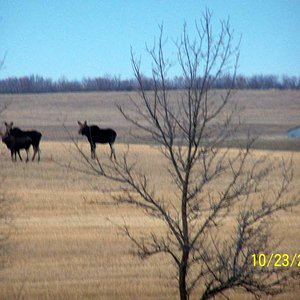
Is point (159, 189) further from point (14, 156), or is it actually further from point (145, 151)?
point (145, 151)

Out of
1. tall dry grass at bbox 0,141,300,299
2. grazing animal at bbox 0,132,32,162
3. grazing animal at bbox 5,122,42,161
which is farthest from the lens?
grazing animal at bbox 0,132,32,162

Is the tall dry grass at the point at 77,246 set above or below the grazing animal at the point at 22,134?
below

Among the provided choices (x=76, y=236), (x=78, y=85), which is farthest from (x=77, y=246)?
(x=78, y=85)

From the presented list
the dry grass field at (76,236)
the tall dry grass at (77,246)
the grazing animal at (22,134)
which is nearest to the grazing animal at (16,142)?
the grazing animal at (22,134)

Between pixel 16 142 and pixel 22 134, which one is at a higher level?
pixel 22 134

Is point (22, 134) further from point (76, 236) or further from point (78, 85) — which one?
point (78, 85)

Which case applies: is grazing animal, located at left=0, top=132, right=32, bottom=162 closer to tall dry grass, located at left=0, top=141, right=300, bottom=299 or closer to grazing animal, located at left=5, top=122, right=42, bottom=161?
grazing animal, located at left=5, top=122, right=42, bottom=161

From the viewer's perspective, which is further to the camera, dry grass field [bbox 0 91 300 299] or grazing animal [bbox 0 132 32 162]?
grazing animal [bbox 0 132 32 162]

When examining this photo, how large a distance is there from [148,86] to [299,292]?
7.66m

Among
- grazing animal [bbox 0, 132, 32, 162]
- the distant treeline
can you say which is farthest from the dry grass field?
the distant treeline

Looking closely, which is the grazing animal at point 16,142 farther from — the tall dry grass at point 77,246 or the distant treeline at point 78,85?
the distant treeline at point 78,85

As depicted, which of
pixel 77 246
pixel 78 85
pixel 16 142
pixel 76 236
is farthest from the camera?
pixel 78 85

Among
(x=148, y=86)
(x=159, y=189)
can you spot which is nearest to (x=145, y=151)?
(x=159, y=189)

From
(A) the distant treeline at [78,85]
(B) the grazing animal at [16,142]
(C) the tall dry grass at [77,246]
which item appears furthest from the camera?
(A) the distant treeline at [78,85]
